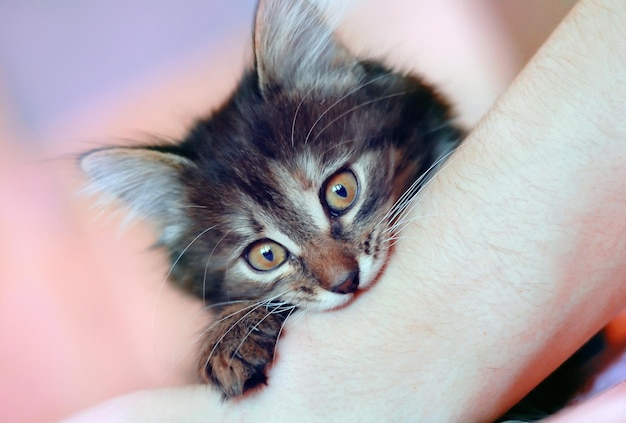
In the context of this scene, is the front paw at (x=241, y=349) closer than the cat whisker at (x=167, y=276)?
Yes

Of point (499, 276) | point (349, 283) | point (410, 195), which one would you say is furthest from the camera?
point (410, 195)

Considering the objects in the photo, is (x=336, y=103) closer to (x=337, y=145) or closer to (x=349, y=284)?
(x=337, y=145)

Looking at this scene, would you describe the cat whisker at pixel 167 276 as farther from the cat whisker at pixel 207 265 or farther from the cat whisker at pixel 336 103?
the cat whisker at pixel 336 103

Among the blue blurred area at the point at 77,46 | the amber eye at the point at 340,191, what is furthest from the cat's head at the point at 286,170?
the blue blurred area at the point at 77,46

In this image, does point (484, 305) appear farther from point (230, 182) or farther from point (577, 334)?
point (230, 182)

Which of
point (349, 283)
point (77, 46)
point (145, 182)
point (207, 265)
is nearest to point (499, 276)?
point (349, 283)

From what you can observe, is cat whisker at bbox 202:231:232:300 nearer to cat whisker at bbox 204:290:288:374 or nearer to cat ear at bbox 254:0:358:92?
cat whisker at bbox 204:290:288:374
